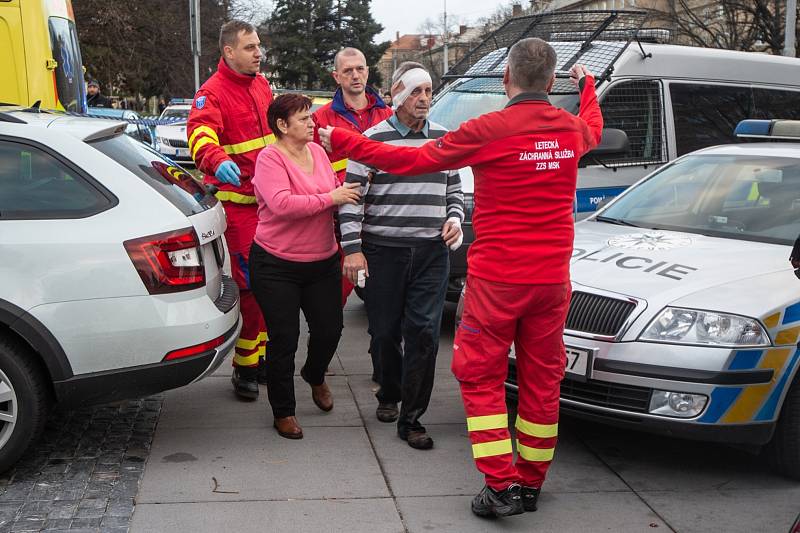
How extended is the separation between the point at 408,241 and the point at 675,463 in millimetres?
1682

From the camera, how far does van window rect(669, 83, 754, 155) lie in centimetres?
849

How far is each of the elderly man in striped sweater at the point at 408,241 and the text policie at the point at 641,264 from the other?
2.38ft

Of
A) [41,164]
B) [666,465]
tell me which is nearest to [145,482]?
[41,164]

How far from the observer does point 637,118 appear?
8281mm

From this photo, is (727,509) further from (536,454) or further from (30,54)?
(30,54)

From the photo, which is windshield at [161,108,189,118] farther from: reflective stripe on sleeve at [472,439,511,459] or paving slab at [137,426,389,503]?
reflective stripe on sleeve at [472,439,511,459]

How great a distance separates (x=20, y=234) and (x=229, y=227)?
5.15 ft

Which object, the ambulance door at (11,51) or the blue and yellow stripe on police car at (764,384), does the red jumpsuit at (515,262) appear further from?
the ambulance door at (11,51)

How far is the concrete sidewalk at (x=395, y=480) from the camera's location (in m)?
4.05

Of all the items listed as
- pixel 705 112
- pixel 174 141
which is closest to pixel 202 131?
pixel 705 112

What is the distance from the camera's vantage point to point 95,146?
179 inches

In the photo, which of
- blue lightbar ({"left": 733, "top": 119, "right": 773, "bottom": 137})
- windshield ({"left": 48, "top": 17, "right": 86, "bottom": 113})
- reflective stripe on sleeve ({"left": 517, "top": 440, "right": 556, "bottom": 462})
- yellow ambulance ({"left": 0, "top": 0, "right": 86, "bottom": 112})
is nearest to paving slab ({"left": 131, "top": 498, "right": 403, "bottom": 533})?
reflective stripe on sleeve ({"left": 517, "top": 440, "right": 556, "bottom": 462})

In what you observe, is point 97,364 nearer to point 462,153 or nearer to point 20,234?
point 20,234

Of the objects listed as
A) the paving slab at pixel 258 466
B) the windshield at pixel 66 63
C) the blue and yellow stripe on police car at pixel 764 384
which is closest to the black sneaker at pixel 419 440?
the paving slab at pixel 258 466
